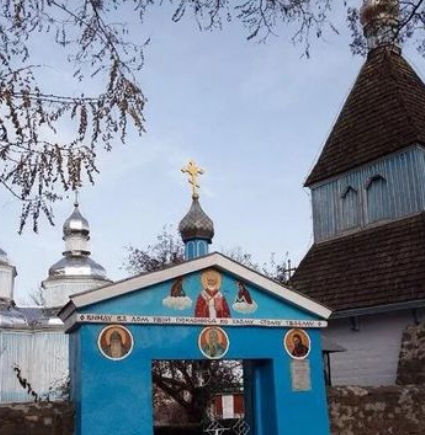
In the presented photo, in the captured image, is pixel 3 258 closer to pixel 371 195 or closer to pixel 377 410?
pixel 371 195

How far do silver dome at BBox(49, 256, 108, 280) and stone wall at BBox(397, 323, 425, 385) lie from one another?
1977 centimetres

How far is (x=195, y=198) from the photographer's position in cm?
1598

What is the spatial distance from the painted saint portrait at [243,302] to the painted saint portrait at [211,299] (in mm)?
205

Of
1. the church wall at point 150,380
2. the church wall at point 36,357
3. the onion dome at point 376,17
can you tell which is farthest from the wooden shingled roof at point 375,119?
the church wall at point 36,357

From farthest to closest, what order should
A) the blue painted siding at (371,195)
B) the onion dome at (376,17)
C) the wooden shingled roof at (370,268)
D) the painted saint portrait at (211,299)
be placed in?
the blue painted siding at (371,195), the wooden shingled roof at (370,268), the painted saint portrait at (211,299), the onion dome at (376,17)

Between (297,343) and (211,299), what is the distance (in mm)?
1746

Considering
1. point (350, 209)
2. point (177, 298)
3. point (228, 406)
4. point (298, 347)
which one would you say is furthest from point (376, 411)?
point (228, 406)

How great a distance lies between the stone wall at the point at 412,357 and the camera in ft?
44.6

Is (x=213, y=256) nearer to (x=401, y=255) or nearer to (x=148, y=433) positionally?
(x=148, y=433)

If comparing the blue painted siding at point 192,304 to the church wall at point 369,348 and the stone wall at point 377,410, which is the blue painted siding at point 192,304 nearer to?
the stone wall at point 377,410

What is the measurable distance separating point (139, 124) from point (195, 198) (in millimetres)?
10304

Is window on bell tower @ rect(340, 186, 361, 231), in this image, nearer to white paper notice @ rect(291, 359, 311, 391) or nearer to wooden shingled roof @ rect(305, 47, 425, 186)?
wooden shingled roof @ rect(305, 47, 425, 186)

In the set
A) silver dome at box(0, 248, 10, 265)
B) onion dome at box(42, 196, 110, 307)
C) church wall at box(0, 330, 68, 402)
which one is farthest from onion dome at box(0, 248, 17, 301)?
church wall at box(0, 330, 68, 402)

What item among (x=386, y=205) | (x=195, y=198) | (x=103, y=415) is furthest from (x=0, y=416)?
(x=386, y=205)
